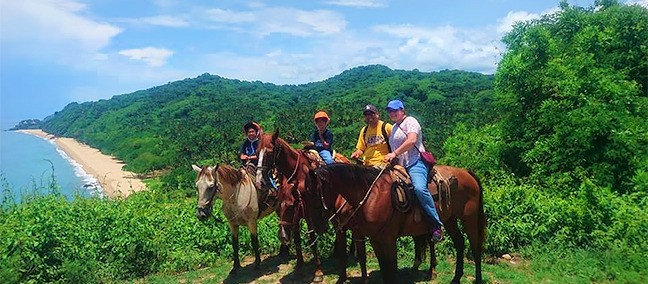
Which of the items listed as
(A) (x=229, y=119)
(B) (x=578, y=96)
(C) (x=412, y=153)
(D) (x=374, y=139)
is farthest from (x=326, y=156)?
(A) (x=229, y=119)

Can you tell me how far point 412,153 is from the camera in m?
5.59

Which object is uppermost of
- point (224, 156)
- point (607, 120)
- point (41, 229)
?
point (607, 120)

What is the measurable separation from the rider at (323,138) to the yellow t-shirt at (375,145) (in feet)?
2.46

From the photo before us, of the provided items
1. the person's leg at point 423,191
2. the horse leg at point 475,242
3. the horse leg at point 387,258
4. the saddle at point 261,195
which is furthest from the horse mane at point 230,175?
the horse leg at point 475,242

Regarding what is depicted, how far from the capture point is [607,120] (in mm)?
11477

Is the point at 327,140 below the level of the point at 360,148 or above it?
above

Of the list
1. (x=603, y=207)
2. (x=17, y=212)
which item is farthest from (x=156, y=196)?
(x=603, y=207)

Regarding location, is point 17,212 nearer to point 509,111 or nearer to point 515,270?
point 515,270

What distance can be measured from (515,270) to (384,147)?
301 cm

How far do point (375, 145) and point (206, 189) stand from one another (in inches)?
97.6

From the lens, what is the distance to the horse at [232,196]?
6.42 m

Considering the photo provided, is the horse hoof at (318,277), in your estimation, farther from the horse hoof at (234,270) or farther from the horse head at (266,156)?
the horse head at (266,156)

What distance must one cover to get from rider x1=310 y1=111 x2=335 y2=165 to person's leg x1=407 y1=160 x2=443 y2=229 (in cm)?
175

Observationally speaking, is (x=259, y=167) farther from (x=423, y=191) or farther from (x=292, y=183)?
(x=423, y=191)
